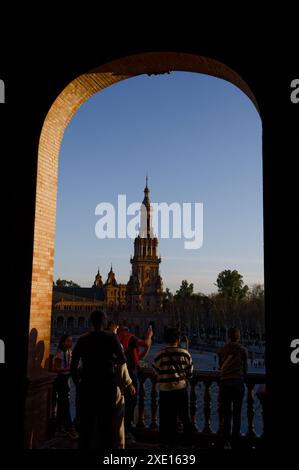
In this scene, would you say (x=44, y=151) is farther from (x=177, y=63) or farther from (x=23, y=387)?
(x=23, y=387)

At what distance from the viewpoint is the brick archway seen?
258 inches

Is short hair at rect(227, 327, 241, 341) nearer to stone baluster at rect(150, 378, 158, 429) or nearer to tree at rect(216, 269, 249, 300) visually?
stone baluster at rect(150, 378, 158, 429)

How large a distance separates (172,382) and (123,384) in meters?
0.61

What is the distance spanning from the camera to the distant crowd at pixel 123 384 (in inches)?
198

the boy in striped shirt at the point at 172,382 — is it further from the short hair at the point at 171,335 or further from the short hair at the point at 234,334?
the short hair at the point at 234,334

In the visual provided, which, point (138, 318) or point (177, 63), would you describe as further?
point (138, 318)

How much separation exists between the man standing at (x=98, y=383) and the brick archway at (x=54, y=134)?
1.59 metres

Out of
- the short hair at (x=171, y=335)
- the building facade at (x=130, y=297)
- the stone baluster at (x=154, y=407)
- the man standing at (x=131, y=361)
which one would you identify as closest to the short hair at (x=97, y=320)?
the short hair at (x=171, y=335)

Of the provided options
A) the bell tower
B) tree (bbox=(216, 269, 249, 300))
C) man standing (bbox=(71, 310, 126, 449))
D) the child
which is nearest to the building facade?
the bell tower

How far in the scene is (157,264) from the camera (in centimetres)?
10988

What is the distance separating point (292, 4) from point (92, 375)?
5353mm

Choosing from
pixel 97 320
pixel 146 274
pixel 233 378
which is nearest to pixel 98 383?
pixel 97 320

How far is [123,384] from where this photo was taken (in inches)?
206

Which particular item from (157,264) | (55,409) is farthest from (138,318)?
(55,409)
